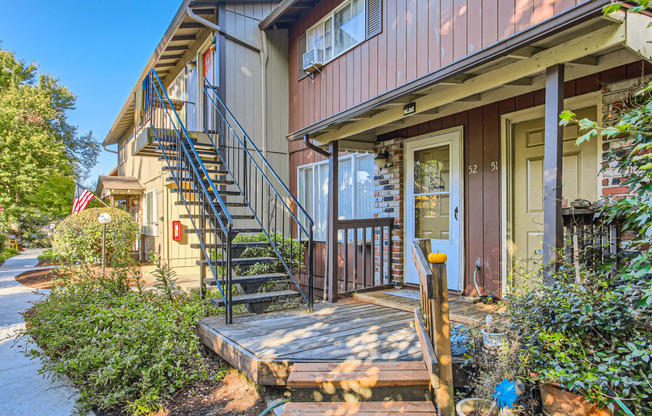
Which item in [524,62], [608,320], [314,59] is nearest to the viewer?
[608,320]

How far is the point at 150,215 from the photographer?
1256 cm

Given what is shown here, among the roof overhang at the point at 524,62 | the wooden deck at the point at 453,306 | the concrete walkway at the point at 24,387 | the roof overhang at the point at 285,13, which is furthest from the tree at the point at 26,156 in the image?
the wooden deck at the point at 453,306

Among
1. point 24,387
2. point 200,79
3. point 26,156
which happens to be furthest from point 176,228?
point 26,156

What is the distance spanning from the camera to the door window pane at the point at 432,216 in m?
4.71

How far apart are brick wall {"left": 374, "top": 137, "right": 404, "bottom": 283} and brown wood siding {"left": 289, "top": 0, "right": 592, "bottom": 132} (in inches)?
29.8

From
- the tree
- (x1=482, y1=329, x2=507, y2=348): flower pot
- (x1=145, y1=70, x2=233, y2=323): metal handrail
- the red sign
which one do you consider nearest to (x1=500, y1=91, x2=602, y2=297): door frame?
(x1=482, y1=329, x2=507, y2=348): flower pot

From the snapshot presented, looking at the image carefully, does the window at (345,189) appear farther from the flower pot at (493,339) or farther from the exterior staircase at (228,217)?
the flower pot at (493,339)

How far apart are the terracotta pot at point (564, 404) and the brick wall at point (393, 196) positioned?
10.2 ft

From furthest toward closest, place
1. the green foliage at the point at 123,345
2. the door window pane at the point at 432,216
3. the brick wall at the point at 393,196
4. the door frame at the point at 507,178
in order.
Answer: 1. the brick wall at the point at 393,196
2. the door window pane at the point at 432,216
3. the door frame at the point at 507,178
4. the green foliage at the point at 123,345

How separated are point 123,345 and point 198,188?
2623 millimetres

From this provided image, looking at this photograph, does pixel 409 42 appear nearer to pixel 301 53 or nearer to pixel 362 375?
pixel 301 53

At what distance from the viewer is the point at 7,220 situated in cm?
1487

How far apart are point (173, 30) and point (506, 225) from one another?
7.49 meters

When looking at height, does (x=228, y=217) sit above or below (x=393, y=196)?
below
